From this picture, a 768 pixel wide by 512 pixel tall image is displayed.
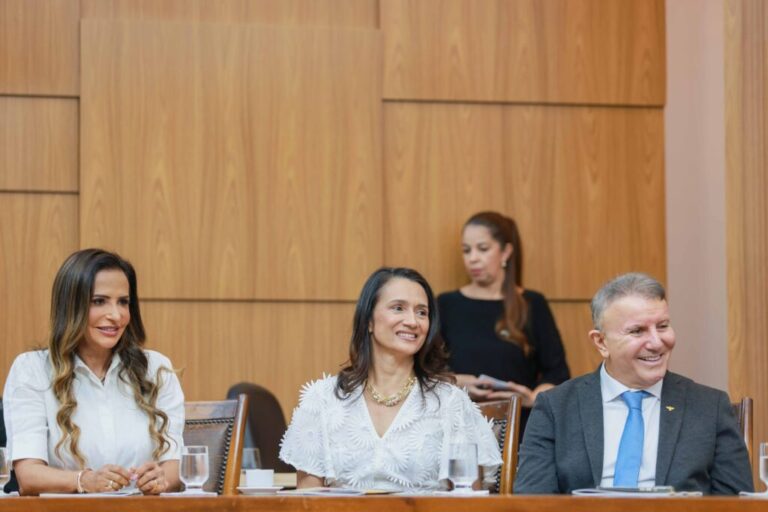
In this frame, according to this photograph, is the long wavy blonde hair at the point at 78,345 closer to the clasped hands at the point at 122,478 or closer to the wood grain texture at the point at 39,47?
the clasped hands at the point at 122,478

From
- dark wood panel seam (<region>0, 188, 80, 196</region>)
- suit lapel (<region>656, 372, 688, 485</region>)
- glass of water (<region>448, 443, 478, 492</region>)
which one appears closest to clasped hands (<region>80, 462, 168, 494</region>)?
glass of water (<region>448, 443, 478, 492</region>)

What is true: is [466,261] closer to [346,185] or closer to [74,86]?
[346,185]

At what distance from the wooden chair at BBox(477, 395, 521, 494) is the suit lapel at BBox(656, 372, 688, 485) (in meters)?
0.46

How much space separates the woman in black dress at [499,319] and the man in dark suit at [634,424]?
207 cm

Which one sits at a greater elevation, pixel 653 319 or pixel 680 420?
pixel 653 319

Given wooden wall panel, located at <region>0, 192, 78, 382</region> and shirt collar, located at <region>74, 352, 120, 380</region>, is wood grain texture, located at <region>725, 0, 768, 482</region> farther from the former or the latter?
wooden wall panel, located at <region>0, 192, 78, 382</region>

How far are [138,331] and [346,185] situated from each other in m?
2.09

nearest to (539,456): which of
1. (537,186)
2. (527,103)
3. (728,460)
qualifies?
(728,460)

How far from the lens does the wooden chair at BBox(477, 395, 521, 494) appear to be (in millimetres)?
3672

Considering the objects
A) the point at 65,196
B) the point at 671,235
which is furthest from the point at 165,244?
the point at 671,235

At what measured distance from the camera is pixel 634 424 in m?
3.40

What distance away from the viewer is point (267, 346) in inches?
232

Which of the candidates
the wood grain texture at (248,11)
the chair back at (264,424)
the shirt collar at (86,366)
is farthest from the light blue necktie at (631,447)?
the wood grain texture at (248,11)

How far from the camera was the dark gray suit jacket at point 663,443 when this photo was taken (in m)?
3.32
